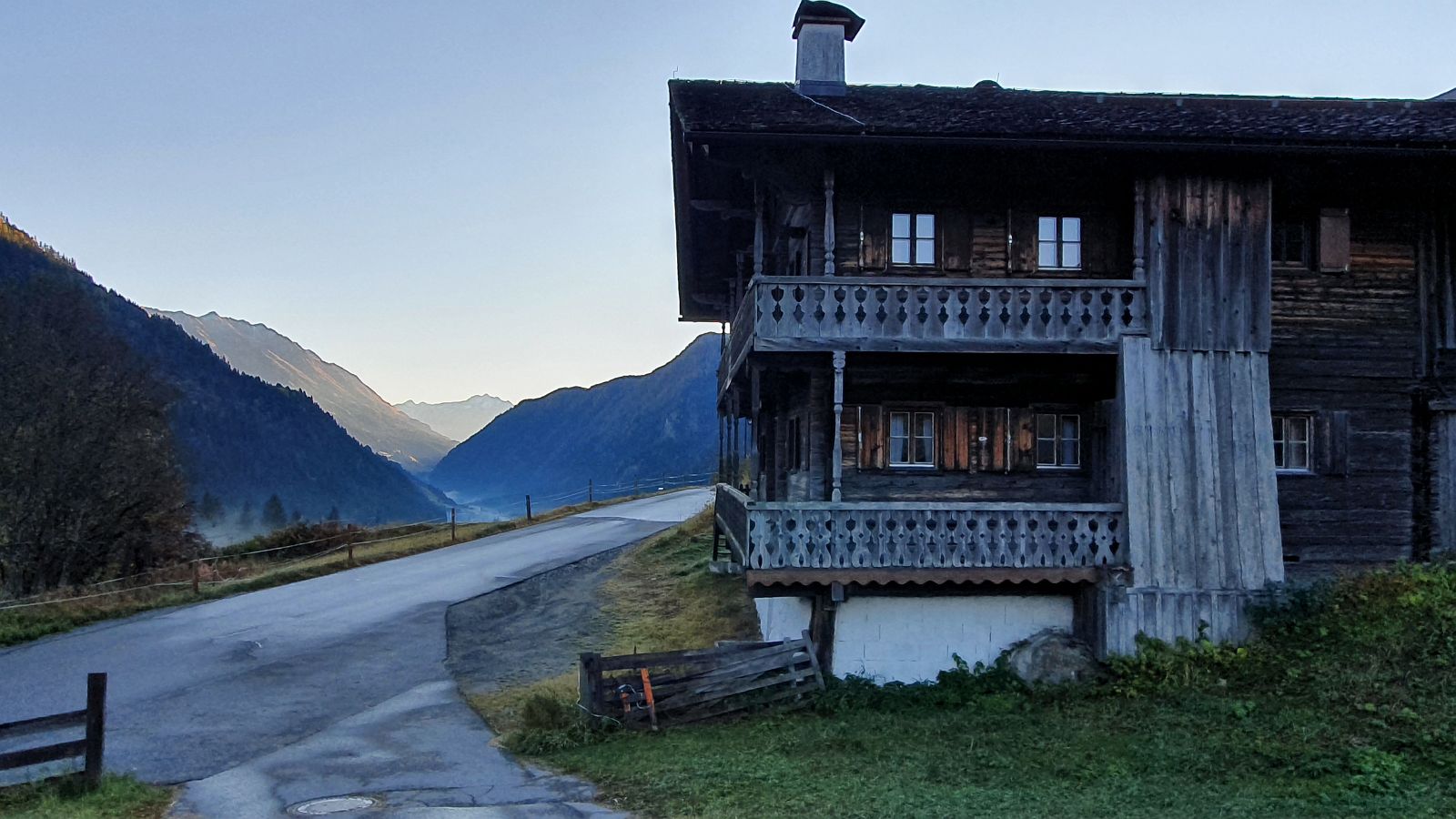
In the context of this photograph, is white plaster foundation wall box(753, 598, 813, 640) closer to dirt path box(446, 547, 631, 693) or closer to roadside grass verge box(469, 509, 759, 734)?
roadside grass verge box(469, 509, 759, 734)

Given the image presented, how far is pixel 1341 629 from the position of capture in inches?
657

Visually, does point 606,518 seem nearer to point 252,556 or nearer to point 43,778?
point 252,556

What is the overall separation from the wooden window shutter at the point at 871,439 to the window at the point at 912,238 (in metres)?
2.65

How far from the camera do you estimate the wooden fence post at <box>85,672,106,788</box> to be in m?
13.4

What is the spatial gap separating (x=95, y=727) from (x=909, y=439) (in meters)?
13.1

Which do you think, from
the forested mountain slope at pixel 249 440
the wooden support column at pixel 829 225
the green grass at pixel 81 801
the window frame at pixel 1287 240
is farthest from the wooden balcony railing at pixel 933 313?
the forested mountain slope at pixel 249 440

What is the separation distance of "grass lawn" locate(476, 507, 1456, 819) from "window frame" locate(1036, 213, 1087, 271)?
21.6 ft

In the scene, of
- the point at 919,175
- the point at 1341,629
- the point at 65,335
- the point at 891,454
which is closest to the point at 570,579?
the point at 891,454

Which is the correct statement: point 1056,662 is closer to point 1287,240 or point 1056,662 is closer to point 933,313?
point 933,313

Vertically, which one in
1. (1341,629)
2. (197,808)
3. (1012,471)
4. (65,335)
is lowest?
(197,808)

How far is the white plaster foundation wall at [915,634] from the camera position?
18.3 metres

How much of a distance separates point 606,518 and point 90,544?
19.1 m

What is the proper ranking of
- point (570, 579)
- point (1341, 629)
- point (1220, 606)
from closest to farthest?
point (1341, 629)
point (1220, 606)
point (570, 579)

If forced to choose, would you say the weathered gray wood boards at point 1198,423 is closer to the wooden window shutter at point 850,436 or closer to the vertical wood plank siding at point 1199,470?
the vertical wood plank siding at point 1199,470
